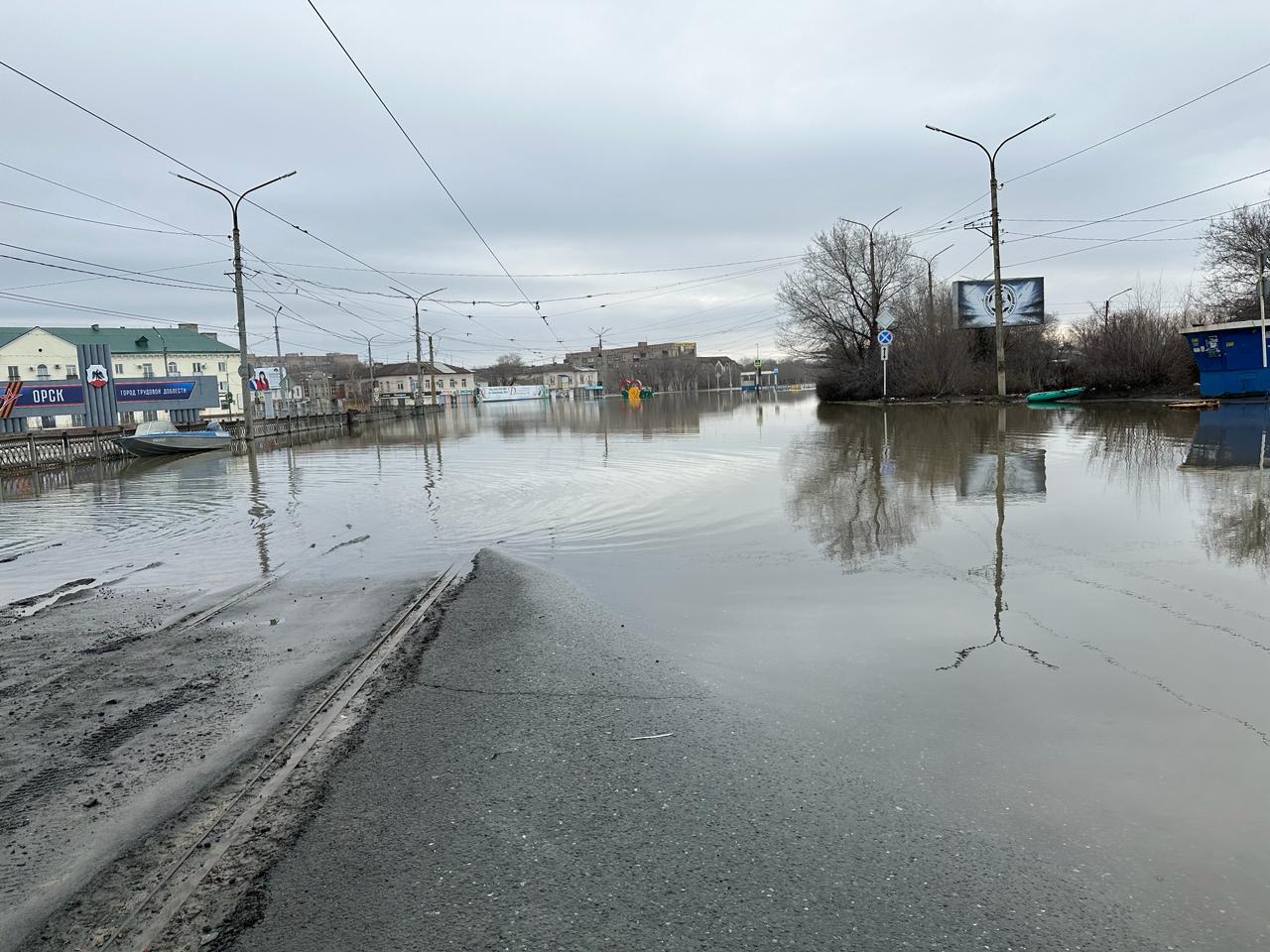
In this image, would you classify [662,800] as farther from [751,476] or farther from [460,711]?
[751,476]

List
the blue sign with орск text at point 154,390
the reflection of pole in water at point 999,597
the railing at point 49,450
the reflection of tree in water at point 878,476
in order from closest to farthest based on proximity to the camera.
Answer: the reflection of pole in water at point 999,597 → the reflection of tree in water at point 878,476 → the railing at point 49,450 → the blue sign with орск text at point 154,390

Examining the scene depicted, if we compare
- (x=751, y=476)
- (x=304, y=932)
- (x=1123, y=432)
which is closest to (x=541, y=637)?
(x=304, y=932)

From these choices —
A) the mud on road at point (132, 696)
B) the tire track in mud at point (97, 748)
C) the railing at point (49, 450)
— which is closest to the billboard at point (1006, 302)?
the railing at point (49, 450)

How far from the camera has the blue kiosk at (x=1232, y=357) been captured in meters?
30.6

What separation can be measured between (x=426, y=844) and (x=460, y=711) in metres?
1.42

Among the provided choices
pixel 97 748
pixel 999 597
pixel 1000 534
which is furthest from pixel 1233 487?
pixel 97 748

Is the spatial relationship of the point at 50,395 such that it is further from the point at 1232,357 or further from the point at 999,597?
the point at 1232,357

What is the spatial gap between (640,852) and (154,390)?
4443cm

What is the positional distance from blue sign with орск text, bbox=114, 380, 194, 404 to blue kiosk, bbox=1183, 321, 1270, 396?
45697mm

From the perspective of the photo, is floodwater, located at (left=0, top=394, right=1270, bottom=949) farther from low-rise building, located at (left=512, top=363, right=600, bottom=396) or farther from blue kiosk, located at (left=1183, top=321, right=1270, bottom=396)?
low-rise building, located at (left=512, top=363, right=600, bottom=396)

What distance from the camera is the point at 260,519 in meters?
13.0

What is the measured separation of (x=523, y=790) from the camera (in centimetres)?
368

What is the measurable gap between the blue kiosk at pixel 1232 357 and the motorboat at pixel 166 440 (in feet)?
127

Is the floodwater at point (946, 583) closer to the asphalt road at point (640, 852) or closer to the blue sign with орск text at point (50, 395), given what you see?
the asphalt road at point (640, 852)
